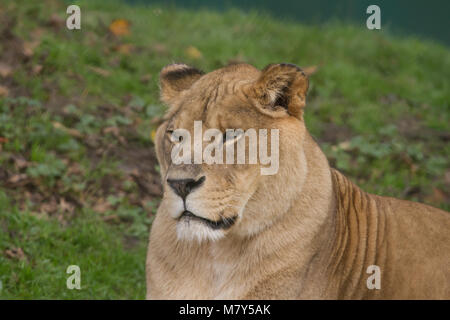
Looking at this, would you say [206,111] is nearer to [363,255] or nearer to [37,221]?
[363,255]

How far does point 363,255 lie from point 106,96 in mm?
3796

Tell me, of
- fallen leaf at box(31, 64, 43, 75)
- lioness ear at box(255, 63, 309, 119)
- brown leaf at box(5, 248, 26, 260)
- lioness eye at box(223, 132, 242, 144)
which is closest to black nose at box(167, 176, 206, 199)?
lioness eye at box(223, 132, 242, 144)

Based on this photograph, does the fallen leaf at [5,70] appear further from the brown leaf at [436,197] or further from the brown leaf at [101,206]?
the brown leaf at [436,197]

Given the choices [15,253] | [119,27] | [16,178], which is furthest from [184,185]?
[119,27]

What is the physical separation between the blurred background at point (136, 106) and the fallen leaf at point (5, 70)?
0.01m

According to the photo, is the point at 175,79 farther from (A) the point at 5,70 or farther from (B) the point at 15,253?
(A) the point at 5,70

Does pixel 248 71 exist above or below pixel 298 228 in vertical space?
above

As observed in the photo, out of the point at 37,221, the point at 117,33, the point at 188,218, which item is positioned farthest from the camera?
the point at 117,33

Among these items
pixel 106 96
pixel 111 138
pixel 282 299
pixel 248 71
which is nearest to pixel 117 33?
pixel 106 96

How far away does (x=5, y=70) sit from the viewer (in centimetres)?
671

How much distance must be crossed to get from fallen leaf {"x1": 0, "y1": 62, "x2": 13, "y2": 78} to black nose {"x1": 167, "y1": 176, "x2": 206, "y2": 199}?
159 inches

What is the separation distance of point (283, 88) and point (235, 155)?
43 centimetres

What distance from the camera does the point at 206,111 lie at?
335 centimetres

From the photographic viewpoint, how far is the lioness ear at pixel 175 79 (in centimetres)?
388
